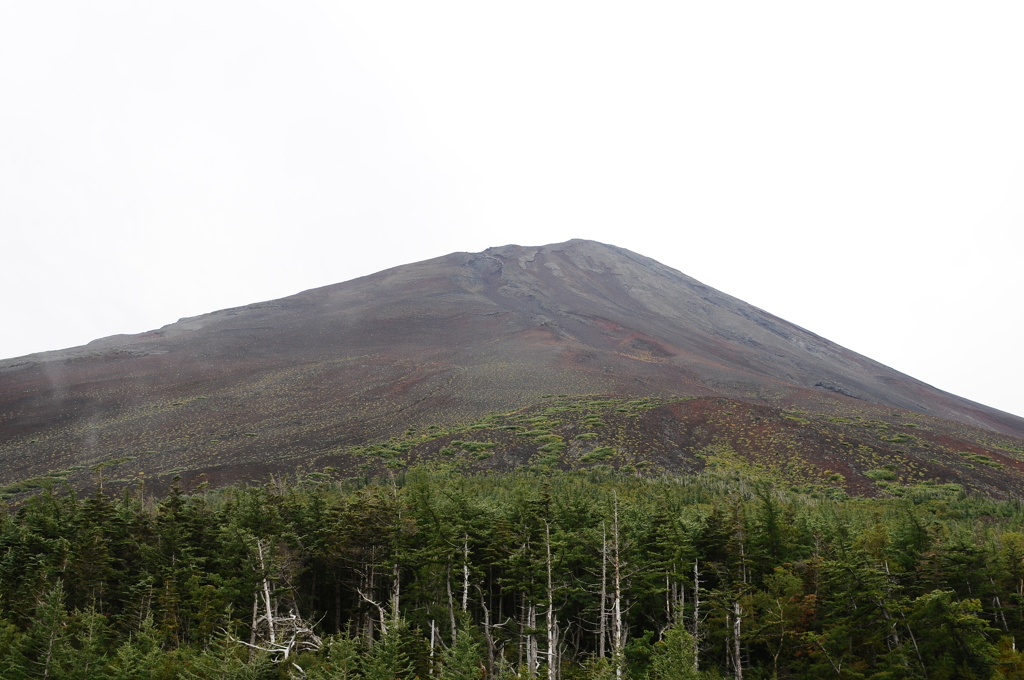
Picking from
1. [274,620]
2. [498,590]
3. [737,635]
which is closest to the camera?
[274,620]

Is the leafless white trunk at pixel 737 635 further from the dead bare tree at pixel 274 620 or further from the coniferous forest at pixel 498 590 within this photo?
the dead bare tree at pixel 274 620

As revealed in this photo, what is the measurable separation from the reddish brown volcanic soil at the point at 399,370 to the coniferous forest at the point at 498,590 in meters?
30.7

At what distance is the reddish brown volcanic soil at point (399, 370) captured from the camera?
64000 millimetres

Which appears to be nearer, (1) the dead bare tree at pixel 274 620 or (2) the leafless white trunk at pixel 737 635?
(1) the dead bare tree at pixel 274 620

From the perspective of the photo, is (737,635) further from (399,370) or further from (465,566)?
(399,370)

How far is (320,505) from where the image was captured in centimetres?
2447

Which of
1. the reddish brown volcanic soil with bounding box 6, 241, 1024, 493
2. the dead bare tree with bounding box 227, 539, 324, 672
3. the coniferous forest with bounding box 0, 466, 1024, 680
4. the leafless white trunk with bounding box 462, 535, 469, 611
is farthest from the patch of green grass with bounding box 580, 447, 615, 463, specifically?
the dead bare tree with bounding box 227, 539, 324, 672

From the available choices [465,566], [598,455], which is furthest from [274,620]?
[598,455]

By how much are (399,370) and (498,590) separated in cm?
6244

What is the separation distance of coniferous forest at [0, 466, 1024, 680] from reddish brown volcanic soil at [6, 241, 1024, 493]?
3066cm

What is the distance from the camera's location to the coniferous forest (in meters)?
15.8

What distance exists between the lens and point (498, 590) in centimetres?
2534

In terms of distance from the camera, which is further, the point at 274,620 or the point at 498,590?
the point at 498,590

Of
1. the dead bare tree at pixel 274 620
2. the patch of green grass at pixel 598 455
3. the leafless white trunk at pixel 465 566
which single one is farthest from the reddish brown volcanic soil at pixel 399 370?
the leafless white trunk at pixel 465 566
